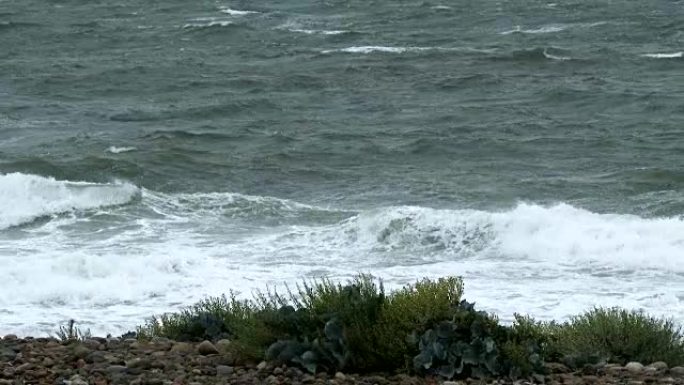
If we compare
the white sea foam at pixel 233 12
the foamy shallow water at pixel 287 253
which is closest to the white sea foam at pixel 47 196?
the foamy shallow water at pixel 287 253

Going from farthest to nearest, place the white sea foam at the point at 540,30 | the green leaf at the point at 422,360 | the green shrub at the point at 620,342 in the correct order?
the white sea foam at the point at 540,30 → the green shrub at the point at 620,342 → the green leaf at the point at 422,360

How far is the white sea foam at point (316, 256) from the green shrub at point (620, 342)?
513cm

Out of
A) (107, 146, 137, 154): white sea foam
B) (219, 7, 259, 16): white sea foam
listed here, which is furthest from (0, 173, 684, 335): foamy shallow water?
(219, 7, 259, 16): white sea foam

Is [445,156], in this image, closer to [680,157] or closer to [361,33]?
[680,157]

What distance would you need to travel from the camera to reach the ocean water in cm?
1627

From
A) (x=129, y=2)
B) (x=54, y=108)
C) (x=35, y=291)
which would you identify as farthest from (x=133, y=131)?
(x=129, y=2)

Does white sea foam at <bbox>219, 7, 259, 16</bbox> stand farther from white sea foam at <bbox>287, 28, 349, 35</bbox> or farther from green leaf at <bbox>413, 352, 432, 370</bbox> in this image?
green leaf at <bbox>413, 352, 432, 370</bbox>

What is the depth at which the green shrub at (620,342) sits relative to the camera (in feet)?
28.3

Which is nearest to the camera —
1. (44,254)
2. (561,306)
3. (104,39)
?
(561,306)

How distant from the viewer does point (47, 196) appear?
21.8m

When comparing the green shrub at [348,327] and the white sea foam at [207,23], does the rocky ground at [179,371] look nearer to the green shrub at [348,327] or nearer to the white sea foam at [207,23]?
the green shrub at [348,327]

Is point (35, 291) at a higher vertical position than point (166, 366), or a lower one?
lower

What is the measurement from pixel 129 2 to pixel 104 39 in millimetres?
9311

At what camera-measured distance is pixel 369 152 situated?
24.5 m
